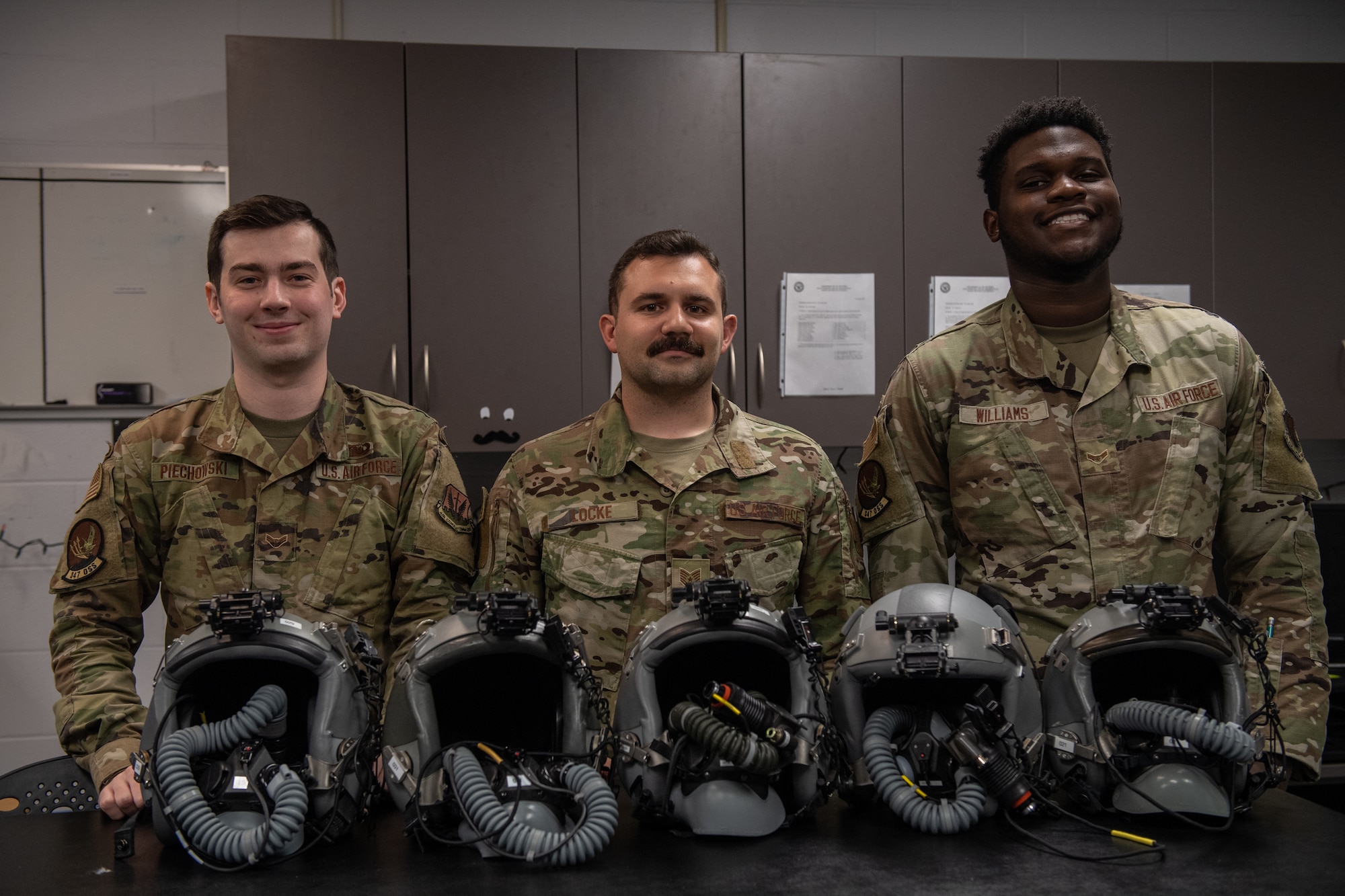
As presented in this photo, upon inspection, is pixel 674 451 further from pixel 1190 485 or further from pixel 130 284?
pixel 130 284

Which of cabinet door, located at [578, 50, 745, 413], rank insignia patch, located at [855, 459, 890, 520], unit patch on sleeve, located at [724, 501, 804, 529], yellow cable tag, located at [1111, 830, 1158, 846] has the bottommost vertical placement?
yellow cable tag, located at [1111, 830, 1158, 846]

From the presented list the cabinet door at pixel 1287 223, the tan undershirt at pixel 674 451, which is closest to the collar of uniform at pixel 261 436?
the tan undershirt at pixel 674 451

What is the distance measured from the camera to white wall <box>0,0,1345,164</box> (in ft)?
9.97

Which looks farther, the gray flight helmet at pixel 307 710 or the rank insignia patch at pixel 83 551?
the rank insignia patch at pixel 83 551

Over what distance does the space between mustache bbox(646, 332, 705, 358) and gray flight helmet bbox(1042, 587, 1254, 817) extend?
826mm

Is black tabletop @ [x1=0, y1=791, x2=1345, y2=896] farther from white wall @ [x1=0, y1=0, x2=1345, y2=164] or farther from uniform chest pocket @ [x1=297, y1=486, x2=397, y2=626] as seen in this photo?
white wall @ [x1=0, y1=0, x2=1345, y2=164]

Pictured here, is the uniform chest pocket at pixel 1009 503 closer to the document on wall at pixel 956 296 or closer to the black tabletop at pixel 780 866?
the black tabletop at pixel 780 866

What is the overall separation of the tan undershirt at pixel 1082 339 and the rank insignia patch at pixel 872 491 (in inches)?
15.7

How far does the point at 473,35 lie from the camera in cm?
321

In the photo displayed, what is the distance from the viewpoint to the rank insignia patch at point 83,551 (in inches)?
65.0

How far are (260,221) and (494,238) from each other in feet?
3.33

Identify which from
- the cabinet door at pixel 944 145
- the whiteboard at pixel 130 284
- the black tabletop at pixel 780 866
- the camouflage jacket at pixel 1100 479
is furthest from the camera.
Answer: the whiteboard at pixel 130 284

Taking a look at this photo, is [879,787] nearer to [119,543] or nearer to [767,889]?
[767,889]

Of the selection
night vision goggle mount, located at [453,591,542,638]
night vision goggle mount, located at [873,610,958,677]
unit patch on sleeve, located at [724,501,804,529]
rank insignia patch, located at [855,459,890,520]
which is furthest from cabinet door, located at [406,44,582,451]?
night vision goggle mount, located at [873,610,958,677]
